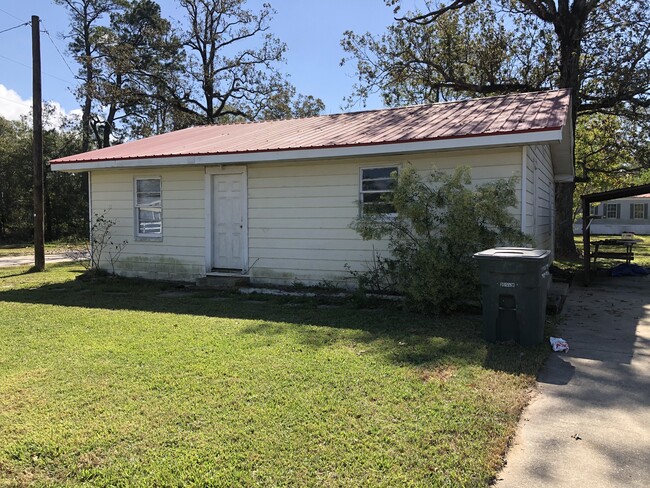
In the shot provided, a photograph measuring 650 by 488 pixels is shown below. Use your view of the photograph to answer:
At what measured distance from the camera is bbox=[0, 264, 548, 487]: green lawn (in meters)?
2.95

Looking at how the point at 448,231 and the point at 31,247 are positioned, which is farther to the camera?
the point at 31,247

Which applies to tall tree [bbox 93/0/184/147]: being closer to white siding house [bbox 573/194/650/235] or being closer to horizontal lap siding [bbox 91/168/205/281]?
horizontal lap siding [bbox 91/168/205/281]

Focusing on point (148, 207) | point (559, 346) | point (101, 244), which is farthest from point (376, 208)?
point (101, 244)

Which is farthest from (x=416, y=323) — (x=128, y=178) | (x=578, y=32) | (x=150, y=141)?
(x=578, y=32)

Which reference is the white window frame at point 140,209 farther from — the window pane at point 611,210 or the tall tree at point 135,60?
the window pane at point 611,210

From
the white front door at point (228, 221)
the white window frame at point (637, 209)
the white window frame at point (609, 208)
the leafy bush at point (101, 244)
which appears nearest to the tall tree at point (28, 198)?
the leafy bush at point (101, 244)

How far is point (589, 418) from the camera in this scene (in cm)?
372

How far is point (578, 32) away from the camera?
15.7m

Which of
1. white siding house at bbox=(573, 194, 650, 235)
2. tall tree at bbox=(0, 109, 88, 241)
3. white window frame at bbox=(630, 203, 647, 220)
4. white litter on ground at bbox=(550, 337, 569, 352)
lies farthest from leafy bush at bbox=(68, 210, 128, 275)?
white window frame at bbox=(630, 203, 647, 220)

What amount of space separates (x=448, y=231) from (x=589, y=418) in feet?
11.5

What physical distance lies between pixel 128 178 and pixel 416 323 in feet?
25.4

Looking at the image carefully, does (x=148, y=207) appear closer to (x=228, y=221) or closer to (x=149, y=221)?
(x=149, y=221)

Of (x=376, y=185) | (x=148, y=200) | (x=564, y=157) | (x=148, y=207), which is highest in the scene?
(x=564, y=157)

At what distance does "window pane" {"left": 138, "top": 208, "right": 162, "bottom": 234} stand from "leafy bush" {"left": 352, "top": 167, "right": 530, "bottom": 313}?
5608 mm
